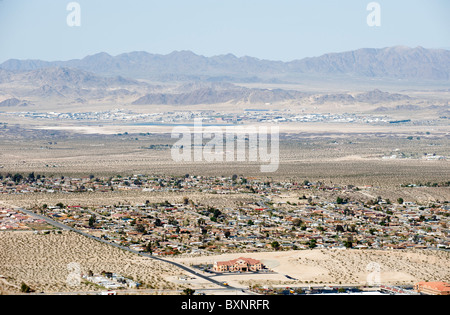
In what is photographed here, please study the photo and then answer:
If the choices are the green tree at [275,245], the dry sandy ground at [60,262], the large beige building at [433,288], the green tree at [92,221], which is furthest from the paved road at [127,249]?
the large beige building at [433,288]

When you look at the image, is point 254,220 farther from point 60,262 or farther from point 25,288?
point 25,288

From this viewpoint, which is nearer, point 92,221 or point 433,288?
point 433,288

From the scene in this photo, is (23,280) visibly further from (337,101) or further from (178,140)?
(337,101)

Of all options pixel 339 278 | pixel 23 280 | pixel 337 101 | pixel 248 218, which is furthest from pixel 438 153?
pixel 337 101

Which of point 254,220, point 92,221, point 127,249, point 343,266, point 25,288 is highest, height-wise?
point 25,288

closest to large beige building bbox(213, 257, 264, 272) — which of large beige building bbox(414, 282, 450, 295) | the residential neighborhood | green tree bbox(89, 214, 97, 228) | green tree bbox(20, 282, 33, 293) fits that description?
the residential neighborhood

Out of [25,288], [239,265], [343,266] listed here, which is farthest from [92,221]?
[25,288]

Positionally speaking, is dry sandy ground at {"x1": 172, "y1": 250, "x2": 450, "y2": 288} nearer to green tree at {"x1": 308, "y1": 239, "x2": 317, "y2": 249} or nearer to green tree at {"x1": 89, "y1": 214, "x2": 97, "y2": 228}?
green tree at {"x1": 308, "y1": 239, "x2": 317, "y2": 249}
